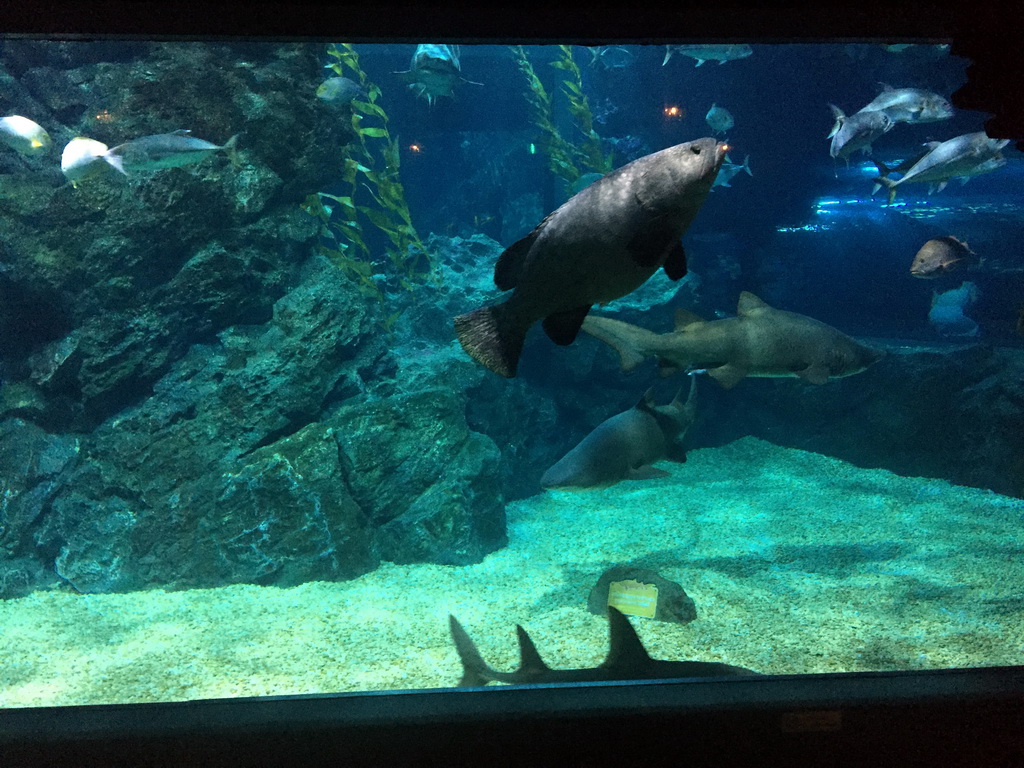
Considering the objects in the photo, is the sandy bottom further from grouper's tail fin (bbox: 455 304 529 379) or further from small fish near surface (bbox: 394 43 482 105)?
small fish near surface (bbox: 394 43 482 105)

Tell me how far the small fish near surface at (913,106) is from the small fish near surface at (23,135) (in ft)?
25.9

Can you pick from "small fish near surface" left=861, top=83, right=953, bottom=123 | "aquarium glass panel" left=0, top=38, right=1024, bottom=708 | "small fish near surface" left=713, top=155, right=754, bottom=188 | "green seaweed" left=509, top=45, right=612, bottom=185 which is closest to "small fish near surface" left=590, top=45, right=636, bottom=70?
"green seaweed" left=509, top=45, right=612, bottom=185

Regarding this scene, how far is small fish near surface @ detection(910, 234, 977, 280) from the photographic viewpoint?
5.66 meters

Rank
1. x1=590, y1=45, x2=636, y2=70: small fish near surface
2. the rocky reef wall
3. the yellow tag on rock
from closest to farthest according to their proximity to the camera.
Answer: the yellow tag on rock
the rocky reef wall
x1=590, y1=45, x2=636, y2=70: small fish near surface

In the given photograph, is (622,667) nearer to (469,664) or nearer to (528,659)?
(528,659)

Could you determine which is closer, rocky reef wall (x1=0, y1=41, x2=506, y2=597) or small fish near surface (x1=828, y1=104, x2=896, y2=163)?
rocky reef wall (x1=0, y1=41, x2=506, y2=597)

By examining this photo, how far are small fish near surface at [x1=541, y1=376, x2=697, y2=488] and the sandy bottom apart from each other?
3.23ft

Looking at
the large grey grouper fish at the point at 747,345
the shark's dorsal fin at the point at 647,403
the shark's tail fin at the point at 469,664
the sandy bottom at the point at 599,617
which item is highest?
the large grey grouper fish at the point at 747,345

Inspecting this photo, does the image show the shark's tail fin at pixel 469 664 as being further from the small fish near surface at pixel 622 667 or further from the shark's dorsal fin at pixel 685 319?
the shark's dorsal fin at pixel 685 319

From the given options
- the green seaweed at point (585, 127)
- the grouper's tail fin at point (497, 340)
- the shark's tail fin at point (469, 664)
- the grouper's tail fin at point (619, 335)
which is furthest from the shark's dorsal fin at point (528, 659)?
the green seaweed at point (585, 127)

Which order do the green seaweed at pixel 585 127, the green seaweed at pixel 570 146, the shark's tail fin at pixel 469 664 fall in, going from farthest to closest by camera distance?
1. the green seaweed at pixel 570 146
2. the green seaweed at pixel 585 127
3. the shark's tail fin at pixel 469 664

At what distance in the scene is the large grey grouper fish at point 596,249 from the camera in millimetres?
1703

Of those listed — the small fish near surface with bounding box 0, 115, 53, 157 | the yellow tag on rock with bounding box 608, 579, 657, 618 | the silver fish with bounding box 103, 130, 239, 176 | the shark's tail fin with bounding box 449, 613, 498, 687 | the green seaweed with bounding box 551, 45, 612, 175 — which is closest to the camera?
the shark's tail fin with bounding box 449, 613, 498, 687

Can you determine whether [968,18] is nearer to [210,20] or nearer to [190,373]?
[210,20]
